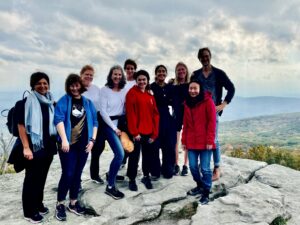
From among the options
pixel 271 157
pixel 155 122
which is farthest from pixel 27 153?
pixel 271 157

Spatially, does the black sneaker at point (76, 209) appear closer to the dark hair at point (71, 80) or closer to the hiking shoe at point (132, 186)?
the hiking shoe at point (132, 186)

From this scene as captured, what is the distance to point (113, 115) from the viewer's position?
6.39m

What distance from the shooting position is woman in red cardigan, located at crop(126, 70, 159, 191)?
634cm

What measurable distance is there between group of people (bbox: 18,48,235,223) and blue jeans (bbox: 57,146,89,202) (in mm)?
16

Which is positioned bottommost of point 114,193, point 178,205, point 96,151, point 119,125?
point 178,205

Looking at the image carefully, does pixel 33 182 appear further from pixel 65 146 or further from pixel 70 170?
pixel 65 146

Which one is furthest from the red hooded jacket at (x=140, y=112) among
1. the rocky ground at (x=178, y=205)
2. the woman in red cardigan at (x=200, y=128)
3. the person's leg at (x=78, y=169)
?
the rocky ground at (x=178, y=205)

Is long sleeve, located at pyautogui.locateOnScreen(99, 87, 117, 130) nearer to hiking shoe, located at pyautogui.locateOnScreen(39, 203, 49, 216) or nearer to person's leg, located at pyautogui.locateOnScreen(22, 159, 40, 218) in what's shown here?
person's leg, located at pyautogui.locateOnScreen(22, 159, 40, 218)

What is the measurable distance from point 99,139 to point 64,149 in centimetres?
128

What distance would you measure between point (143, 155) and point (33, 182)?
2.22 meters

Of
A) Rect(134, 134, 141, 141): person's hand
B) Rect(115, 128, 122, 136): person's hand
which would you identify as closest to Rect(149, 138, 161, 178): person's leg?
Rect(134, 134, 141, 141): person's hand

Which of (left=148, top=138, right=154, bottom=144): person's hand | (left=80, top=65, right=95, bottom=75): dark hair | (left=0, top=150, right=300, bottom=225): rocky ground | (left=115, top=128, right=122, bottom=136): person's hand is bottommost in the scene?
(left=0, top=150, right=300, bottom=225): rocky ground

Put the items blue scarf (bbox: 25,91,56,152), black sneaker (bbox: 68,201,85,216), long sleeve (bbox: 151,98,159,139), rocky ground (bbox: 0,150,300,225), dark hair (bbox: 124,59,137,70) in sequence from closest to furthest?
blue scarf (bbox: 25,91,56,152) < rocky ground (bbox: 0,150,300,225) < black sneaker (bbox: 68,201,85,216) < long sleeve (bbox: 151,98,159,139) < dark hair (bbox: 124,59,137,70)

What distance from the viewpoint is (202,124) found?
6.33 meters
